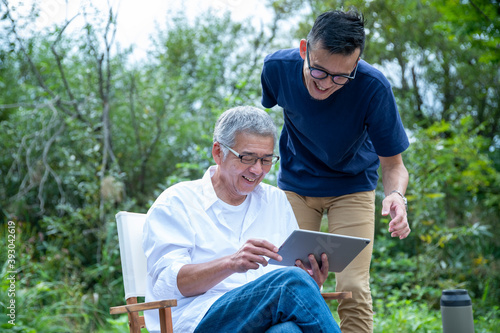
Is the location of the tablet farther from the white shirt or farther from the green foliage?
the green foliage

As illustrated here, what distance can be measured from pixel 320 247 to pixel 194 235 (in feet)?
1.76

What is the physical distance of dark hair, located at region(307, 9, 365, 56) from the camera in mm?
2207

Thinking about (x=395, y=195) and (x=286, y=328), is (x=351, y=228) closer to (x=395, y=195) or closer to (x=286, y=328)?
(x=395, y=195)

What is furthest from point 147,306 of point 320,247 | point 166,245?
point 320,247

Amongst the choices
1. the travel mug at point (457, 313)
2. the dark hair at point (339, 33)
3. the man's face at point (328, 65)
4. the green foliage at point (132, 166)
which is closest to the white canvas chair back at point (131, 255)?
the man's face at point (328, 65)

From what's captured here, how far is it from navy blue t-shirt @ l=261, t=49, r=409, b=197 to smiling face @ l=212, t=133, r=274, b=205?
1.09 feet

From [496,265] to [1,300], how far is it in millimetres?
4777

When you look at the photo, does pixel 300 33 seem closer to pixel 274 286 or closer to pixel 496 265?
pixel 496 265

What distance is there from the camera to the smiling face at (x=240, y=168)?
2.37 meters

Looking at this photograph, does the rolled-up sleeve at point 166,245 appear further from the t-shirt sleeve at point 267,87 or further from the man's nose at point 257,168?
the t-shirt sleeve at point 267,87

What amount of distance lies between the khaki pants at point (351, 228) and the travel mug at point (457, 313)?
3.16 feet

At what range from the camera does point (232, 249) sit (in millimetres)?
2330

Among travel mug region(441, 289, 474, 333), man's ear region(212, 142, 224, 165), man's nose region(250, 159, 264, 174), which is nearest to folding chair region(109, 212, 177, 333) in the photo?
man's ear region(212, 142, 224, 165)

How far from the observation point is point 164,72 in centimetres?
755
